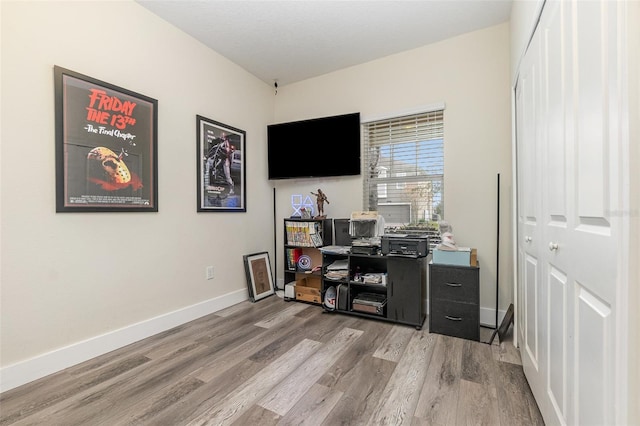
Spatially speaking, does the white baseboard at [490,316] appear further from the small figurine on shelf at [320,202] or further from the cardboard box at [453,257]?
the small figurine on shelf at [320,202]

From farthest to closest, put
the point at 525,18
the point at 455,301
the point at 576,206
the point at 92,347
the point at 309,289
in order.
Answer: the point at 309,289 < the point at 455,301 < the point at 92,347 < the point at 525,18 < the point at 576,206

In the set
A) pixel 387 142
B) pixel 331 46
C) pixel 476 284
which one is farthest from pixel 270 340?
pixel 331 46

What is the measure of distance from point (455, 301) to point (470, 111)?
1786 mm

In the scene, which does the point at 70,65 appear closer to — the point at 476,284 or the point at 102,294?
the point at 102,294

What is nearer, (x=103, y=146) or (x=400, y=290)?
(x=103, y=146)

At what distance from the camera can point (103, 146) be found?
2105 millimetres

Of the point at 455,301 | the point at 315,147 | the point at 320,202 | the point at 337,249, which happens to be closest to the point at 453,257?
the point at 455,301

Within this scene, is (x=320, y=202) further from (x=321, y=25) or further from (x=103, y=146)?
(x=103, y=146)

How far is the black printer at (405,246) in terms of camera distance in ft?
8.46

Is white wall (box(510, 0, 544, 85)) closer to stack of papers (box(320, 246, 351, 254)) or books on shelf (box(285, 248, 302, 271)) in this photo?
stack of papers (box(320, 246, 351, 254))

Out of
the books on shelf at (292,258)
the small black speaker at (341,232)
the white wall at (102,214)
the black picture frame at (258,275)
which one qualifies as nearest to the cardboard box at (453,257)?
the small black speaker at (341,232)

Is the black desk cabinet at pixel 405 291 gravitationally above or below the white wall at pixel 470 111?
below

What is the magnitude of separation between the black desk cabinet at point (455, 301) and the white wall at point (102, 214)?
2.10m

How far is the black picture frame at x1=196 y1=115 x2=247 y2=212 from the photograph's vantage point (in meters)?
2.87
